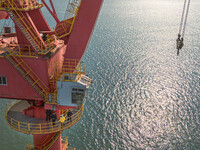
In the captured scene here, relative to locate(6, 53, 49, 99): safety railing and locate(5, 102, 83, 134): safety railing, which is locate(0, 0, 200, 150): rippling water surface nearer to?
locate(5, 102, 83, 134): safety railing

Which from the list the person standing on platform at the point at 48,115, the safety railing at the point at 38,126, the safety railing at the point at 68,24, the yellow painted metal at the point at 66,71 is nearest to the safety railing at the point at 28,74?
the yellow painted metal at the point at 66,71

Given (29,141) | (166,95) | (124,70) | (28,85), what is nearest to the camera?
(28,85)

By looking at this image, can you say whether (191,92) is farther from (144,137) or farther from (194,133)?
→ (144,137)

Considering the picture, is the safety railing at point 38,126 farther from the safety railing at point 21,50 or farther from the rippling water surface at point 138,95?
the rippling water surface at point 138,95

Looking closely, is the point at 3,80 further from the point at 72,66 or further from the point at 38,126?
the point at 72,66

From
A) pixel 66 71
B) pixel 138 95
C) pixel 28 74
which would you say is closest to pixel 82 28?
pixel 66 71

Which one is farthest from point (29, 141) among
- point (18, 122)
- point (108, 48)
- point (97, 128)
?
point (108, 48)
